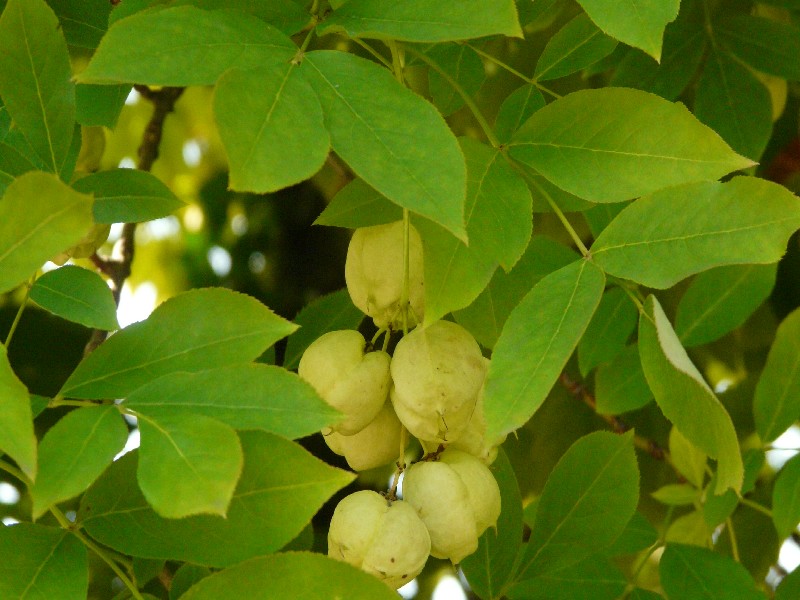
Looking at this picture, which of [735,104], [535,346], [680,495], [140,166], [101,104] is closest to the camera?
[535,346]

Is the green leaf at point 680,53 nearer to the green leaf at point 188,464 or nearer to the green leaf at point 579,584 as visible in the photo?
the green leaf at point 579,584

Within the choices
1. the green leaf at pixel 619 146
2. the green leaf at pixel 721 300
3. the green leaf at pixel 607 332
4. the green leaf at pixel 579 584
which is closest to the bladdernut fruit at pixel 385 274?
the green leaf at pixel 619 146

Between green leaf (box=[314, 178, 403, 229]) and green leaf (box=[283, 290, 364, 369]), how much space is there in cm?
18

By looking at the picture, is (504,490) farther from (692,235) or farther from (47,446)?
(47,446)

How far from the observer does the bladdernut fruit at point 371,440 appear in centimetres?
80

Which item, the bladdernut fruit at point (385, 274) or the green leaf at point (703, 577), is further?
the green leaf at point (703, 577)

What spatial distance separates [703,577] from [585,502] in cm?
16

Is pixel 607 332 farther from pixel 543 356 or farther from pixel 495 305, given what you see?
pixel 543 356

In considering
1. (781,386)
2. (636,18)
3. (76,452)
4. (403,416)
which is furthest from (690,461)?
(76,452)

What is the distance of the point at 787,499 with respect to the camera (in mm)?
1039

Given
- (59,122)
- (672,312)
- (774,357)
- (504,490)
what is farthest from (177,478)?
(672,312)

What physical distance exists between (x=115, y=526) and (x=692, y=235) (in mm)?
440

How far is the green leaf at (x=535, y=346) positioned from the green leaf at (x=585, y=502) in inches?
10.6

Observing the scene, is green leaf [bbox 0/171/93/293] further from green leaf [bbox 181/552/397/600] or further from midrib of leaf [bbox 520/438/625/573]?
midrib of leaf [bbox 520/438/625/573]
